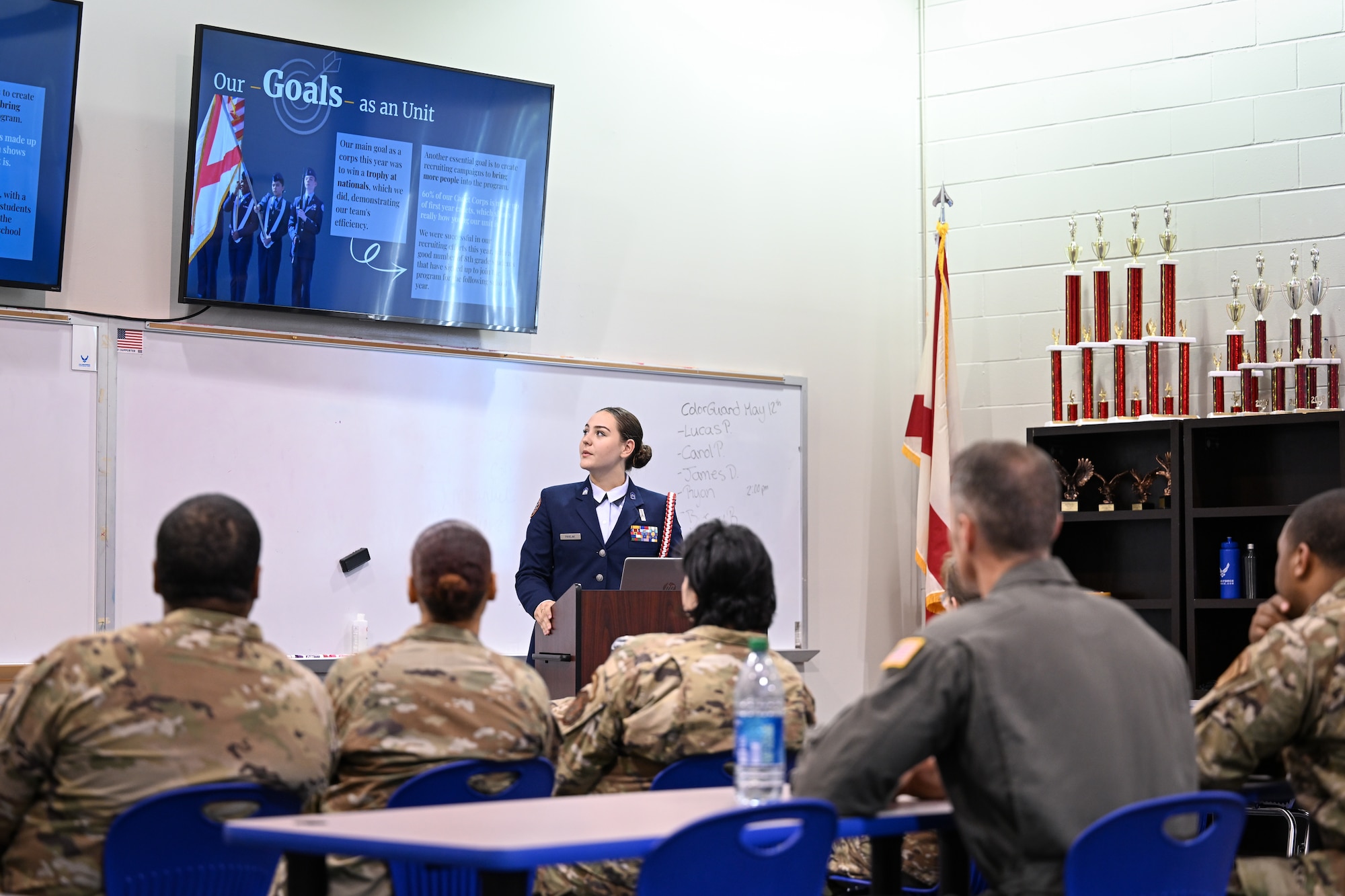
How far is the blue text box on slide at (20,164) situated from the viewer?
4.43 metres

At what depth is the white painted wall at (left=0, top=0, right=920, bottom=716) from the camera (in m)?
5.69

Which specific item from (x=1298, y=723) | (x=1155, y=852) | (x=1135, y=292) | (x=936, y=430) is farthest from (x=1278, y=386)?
(x=1155, y=852)

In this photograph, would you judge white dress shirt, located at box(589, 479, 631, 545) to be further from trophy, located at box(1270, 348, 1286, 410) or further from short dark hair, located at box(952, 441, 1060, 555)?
short dark hair, located at box(952, 441, 1060, 555)

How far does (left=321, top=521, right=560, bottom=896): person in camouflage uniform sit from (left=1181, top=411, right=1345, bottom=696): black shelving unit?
3.84m

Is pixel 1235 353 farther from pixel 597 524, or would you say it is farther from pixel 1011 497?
pixel 1011 497

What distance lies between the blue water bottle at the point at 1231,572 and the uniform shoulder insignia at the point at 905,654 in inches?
159

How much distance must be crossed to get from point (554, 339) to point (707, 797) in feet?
11.8

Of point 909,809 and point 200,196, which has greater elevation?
point 200,196

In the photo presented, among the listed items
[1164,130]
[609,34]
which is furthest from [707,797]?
[1164,130]

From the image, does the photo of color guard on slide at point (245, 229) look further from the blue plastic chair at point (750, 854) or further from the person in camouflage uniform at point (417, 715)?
the blue plastic chair at point (750, 854)

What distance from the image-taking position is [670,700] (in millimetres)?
2758

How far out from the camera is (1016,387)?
652 centimetres

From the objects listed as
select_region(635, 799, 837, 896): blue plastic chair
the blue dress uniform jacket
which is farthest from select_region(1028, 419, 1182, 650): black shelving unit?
select_region(635, 799, 837, 896): blue plastic chair

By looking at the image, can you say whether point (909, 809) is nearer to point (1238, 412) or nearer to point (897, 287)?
point (1238, 412)
